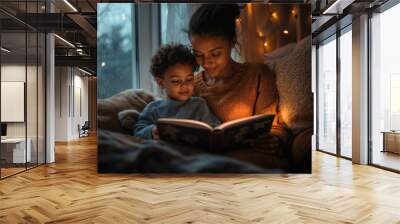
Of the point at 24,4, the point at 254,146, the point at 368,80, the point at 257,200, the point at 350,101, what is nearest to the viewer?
the point at 257,200

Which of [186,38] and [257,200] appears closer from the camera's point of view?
[257,200]

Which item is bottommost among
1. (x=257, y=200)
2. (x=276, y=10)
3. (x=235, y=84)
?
(x=257, y=200)

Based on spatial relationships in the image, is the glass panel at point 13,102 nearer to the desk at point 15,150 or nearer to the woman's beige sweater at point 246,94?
the desk at point 15,150

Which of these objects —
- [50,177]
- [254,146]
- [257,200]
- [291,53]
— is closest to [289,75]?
[291,53]

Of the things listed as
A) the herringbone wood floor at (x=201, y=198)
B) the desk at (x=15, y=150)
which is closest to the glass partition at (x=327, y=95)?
the herringbone wood floor at (x=201, y=198)

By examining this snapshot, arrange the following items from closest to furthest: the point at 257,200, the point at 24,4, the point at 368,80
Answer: the point at 257,200 < the point at 24,4 < the point at 368,80

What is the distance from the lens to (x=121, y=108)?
21.7 ft

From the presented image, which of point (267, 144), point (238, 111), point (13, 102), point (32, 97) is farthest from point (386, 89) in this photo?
point (13, 102)

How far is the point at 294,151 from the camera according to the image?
21.3 ft

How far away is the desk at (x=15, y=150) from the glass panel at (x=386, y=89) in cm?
721

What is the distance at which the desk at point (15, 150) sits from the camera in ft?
22.3

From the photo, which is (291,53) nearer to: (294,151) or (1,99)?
(294,151)

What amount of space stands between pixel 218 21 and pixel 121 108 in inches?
89.5

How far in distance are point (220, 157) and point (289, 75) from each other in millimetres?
1847
